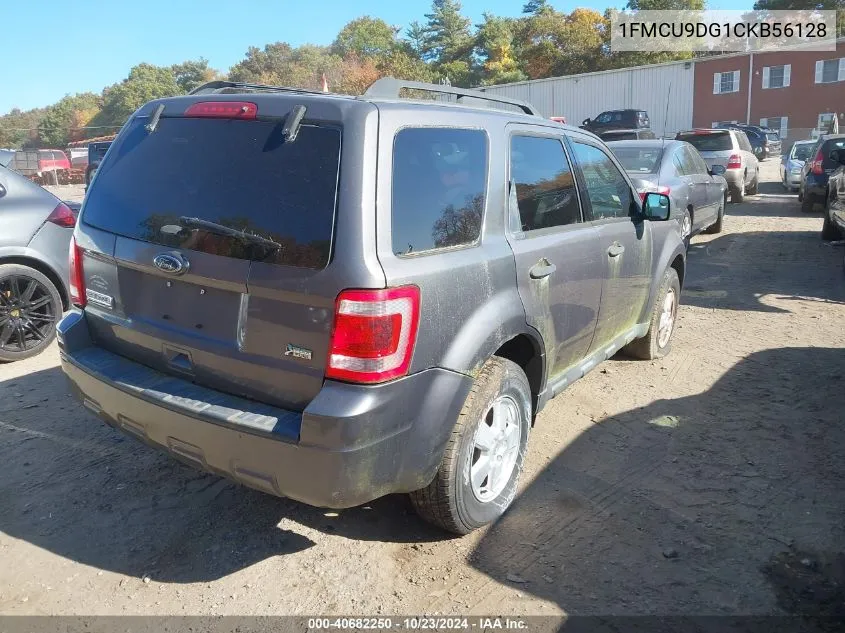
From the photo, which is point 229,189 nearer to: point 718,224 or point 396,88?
point 396,88

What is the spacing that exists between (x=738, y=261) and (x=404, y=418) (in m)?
8.53

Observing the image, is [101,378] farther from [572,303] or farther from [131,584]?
[572,303]

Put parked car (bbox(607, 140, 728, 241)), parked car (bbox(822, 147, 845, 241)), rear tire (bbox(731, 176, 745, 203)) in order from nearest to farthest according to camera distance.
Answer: parked car (bbox(822, 147, 845, 241)) < parked car (bbox(607, 140, 728, 241)) < rear tire (bbox(731, 176, 745, 203))

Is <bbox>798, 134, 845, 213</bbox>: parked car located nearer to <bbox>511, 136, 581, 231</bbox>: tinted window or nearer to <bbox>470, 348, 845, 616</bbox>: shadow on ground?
<bbox>470, 348, 845, 616</bbox>: shadow on ground

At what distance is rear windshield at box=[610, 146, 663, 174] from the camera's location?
8.93 metres

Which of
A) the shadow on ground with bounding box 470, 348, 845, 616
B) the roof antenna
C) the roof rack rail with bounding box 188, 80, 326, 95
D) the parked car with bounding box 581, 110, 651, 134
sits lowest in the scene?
the shadow on ground with bounding box 470, 348, 845, 616

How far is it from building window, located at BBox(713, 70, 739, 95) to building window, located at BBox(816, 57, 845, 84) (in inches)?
178

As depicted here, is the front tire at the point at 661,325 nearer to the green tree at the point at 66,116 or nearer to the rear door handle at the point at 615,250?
the rear door handle at the point at 615,250

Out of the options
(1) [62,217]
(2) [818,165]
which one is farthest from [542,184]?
(2) [818,165]

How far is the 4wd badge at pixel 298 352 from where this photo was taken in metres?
2.50

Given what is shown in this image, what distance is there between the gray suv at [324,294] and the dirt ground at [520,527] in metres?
0.36

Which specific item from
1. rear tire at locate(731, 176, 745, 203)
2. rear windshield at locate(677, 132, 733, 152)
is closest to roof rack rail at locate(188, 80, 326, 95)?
rear windshield at locate(677, 132, 733, 152)

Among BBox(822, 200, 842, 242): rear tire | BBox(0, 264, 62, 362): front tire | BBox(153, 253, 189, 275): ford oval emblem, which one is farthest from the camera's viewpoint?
BBox(822, 200, 842, 242): rear tire

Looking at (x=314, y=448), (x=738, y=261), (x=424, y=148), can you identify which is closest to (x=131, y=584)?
(x=314, y=448)
